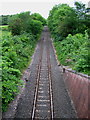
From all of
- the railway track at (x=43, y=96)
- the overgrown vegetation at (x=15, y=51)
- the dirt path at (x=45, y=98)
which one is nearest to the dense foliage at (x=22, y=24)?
the overgrown vegetation at (x=15, y=51)

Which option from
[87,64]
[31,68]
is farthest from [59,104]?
[31,68]

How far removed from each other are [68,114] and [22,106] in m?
3.21

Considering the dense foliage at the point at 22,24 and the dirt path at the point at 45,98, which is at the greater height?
the dense foliage at the point at 22,24

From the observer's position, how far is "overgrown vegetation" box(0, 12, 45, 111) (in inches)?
458

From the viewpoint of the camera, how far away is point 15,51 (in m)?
23.3

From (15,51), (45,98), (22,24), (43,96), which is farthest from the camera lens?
(22,24)

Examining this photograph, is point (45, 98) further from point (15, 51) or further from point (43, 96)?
point (15, 51)

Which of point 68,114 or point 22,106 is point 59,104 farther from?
point 22,106

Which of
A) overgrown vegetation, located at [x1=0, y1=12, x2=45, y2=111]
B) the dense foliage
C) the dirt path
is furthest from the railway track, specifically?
the dense foliage

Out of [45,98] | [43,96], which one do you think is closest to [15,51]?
[43,96]

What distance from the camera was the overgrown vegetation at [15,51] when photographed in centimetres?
1163

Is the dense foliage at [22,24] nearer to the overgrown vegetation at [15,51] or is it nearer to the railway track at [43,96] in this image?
the overgrown vegetation at [15,51]

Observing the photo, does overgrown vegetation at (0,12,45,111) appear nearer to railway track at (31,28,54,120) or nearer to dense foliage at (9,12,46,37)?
dense foliage at (9,12,46,37)

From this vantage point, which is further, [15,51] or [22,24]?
[22,24]
